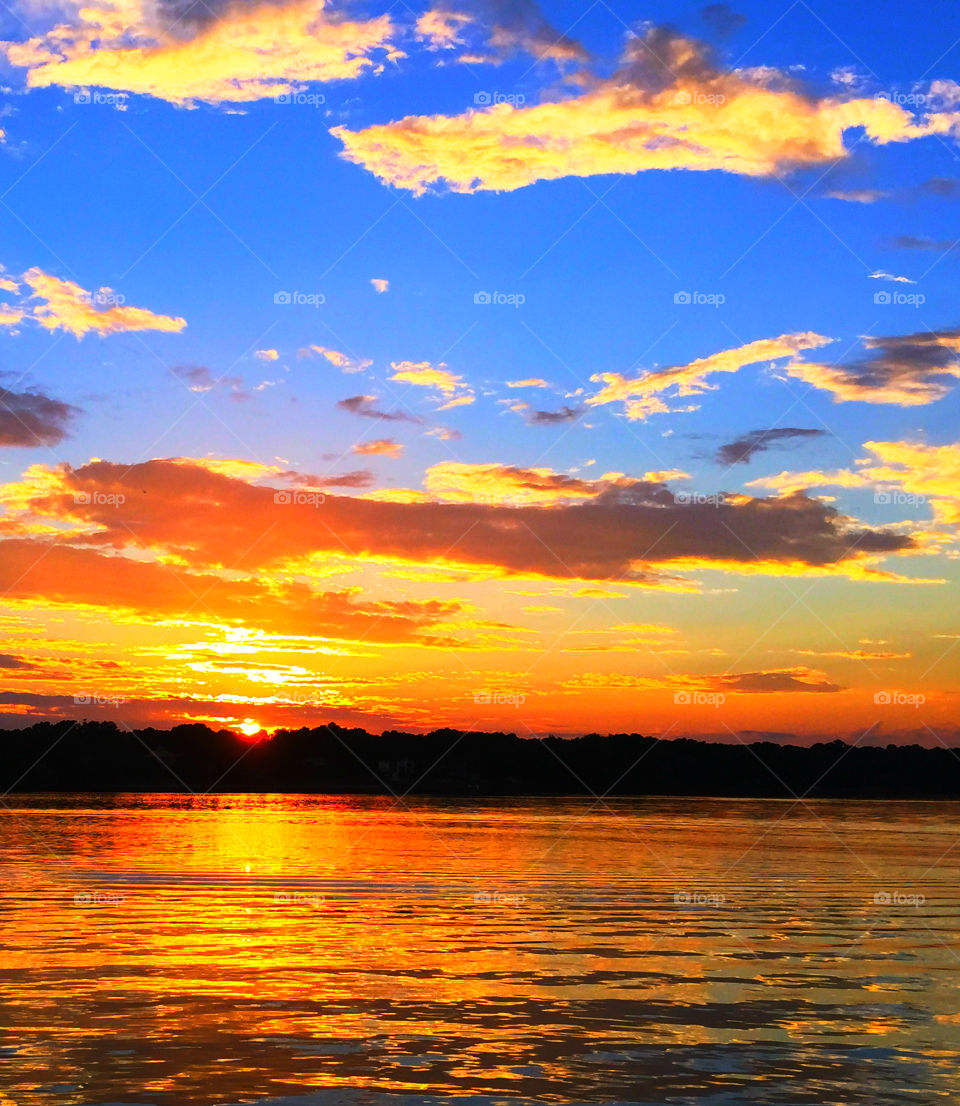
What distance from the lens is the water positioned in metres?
16.0

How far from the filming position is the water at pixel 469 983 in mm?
16000

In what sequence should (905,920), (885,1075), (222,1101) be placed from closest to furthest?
(222,1101) < (885,1075) < (905,920)

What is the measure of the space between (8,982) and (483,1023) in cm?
918

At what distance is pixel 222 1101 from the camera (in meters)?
14.8

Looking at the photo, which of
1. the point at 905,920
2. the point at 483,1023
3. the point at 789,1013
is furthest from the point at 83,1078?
the point at 905,920

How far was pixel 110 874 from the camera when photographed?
143 ft

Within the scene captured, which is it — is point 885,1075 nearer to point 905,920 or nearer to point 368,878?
point 905,920

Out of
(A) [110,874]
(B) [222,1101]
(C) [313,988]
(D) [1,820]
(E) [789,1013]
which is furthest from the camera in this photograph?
(D) [1,820]

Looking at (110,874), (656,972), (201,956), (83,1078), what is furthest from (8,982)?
(110,874)

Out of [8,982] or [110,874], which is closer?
[8,982]

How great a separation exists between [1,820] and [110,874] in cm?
4489

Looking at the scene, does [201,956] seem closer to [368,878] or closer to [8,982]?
[8,982]

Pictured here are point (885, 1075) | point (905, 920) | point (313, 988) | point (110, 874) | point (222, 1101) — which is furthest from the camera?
point (110, 874)

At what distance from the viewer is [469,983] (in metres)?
23.1
